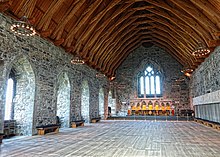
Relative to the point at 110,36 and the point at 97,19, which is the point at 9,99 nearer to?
the point at 97,19

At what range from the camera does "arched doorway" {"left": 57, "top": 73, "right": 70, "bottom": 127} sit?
10.1 metres

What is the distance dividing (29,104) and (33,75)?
1.14 meters

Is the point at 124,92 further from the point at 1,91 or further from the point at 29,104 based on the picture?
the point at 1,91

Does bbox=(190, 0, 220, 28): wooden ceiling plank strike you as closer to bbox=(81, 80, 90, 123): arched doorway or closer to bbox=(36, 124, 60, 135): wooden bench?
bbox=(36, 124, 60, 135): wooden bench

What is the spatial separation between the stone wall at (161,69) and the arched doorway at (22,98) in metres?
13.1

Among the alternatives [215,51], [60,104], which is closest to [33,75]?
[60,104]

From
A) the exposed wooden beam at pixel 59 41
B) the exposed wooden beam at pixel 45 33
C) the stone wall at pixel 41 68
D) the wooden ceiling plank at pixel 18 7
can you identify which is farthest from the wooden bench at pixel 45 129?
the wooden ceiling plank at pixel 18 7

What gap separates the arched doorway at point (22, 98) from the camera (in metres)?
7.22

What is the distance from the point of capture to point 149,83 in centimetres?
1942

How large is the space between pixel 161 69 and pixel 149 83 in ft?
6.13

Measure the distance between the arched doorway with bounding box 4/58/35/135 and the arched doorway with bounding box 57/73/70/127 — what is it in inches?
103

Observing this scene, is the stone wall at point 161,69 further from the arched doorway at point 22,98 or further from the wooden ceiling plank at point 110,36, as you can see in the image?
the arched doorway at point 22,98

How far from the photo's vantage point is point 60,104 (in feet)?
33.9

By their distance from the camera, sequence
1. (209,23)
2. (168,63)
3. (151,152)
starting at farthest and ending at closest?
(168,63), (209,23), (151,152)
